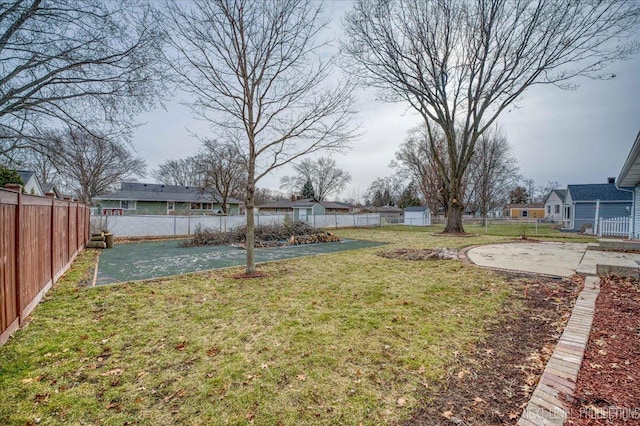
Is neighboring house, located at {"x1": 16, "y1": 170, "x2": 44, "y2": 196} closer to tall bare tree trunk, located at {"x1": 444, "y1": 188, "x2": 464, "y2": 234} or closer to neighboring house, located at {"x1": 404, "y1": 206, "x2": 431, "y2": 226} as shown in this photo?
tall bare tree trunk, located at {"x1": 444, "y1": 188, "x2": 464, "y2": 234}

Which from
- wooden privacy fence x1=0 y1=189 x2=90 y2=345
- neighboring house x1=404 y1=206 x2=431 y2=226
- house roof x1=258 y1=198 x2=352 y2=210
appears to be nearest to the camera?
wooden privacy fence x1=0 y1=189 x2=90 y2=345

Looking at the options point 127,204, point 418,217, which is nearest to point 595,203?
point 418,217

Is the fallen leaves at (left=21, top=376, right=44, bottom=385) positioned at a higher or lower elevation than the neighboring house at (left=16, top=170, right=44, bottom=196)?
lower

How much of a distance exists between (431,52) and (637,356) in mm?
15631

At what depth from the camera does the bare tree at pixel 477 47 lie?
464 inches

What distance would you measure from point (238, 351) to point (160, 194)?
110 feet

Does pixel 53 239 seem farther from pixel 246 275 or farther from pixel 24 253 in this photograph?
pixel 246 275

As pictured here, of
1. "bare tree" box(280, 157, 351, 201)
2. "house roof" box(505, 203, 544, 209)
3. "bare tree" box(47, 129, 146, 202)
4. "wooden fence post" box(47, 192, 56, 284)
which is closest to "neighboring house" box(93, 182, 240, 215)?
"bare tree" box(47, 129, 146, 202)

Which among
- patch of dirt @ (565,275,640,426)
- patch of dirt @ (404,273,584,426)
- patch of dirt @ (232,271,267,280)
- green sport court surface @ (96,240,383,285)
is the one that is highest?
patch of dirt @ (565,275,640,426)

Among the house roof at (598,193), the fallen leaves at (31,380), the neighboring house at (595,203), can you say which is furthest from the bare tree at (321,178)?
the fallen leaves at (31,380)

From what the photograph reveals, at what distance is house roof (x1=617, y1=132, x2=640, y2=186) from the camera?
6120mm

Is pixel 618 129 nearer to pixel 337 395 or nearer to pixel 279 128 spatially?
pixel 279 128

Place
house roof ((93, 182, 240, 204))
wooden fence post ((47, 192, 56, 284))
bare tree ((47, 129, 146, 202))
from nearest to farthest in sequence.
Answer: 1. wooden fence post ((47, 192, 56, 284))
2. bare tree ((47, 129, 146, 202))
3. house roof ((93, 182, 240, 204))

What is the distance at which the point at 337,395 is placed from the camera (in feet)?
7.15
